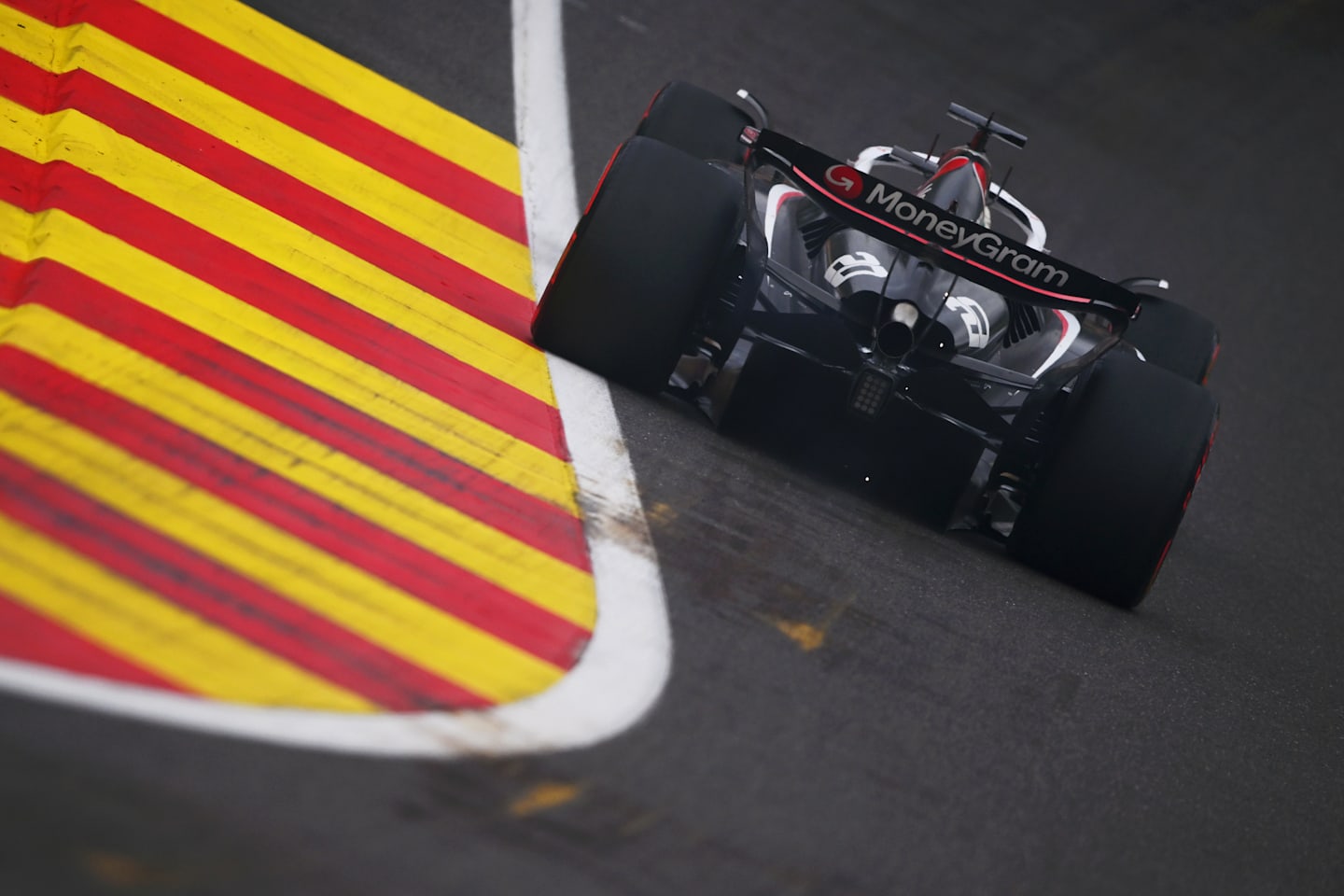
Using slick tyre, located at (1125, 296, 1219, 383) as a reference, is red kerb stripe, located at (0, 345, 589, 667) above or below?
below

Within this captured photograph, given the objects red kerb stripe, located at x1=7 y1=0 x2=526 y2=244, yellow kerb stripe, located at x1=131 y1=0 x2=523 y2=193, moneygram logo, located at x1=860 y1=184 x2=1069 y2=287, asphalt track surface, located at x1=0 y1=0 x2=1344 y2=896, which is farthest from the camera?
yellow kerb stripe, located at x1=131 y1=0 x2=523 y2=193

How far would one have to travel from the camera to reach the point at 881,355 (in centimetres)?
561

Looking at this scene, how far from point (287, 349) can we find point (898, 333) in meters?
2.10

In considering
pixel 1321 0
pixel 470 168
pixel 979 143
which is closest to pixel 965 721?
pixel 979 143

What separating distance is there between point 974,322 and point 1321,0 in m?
13.6

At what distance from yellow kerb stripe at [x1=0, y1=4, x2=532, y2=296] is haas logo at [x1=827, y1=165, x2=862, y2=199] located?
5.78 feet

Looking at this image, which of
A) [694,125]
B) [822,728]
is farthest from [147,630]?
[694,125]

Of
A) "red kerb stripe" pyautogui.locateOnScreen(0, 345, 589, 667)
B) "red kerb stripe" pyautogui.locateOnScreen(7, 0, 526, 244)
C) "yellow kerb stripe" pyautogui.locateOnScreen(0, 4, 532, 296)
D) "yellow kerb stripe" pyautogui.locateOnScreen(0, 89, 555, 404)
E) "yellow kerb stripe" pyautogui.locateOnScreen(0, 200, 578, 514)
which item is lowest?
"red kerb stripe" pyautogui.locateOnScreen(0, 345, 589, 667)

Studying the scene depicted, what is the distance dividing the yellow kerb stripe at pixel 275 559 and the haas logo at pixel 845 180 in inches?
87.7

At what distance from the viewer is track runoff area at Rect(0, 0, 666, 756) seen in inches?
135

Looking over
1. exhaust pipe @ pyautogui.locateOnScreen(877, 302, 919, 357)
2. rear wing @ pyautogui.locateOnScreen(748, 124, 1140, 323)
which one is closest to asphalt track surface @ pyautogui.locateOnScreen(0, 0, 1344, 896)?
exhaust pipe @ pyautogui.locateOnScreen(877, 302, 919, 357)

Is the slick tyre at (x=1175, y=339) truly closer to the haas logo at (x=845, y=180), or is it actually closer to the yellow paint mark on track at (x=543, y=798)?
the haas logo at (x=845, y=180)

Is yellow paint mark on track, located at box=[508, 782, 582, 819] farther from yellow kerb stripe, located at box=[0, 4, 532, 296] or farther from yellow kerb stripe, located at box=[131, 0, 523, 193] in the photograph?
yellow kerb stripe, located at box=[131, 0, 523, 193]

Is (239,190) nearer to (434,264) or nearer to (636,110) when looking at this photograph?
(434,264)
